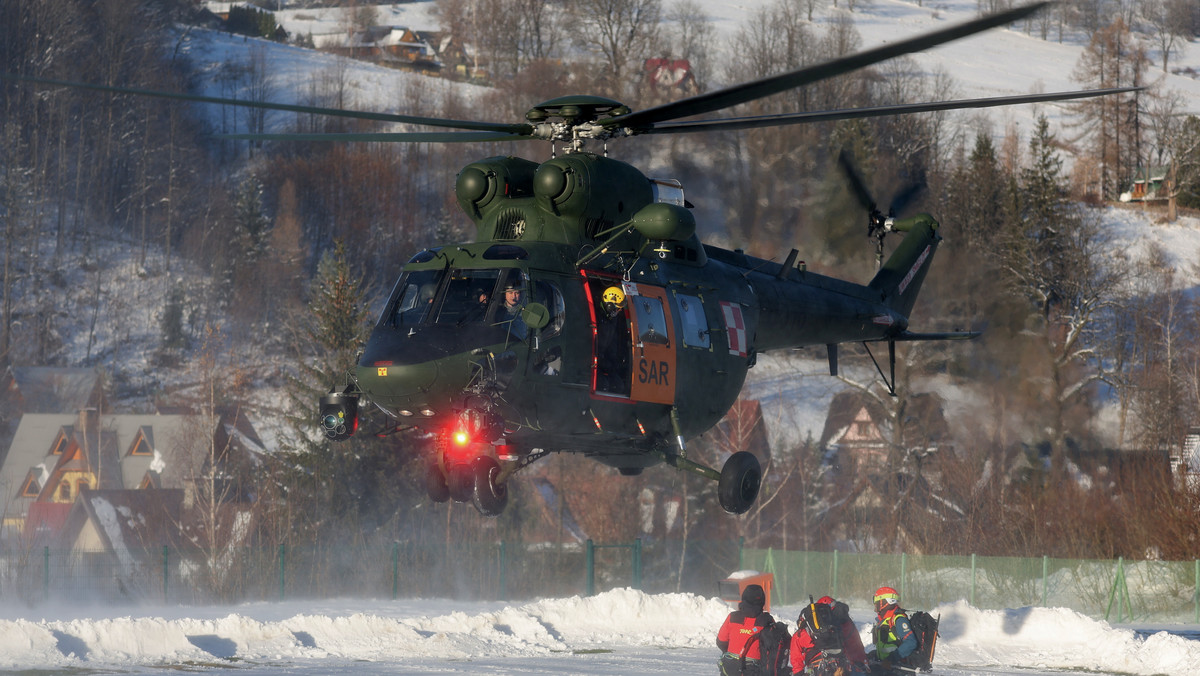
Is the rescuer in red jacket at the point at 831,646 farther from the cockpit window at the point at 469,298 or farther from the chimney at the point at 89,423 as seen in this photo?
the chimney at the point at 89,423

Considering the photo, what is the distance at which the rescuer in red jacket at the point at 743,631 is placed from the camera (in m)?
13.3

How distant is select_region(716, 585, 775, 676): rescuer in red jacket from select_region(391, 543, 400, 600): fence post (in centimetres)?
2298

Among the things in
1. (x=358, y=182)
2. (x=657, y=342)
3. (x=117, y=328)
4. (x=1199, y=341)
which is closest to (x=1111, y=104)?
(x=1199, y=341)

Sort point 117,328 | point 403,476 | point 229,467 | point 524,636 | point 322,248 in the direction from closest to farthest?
1. point 524,636
2. point 403,476
3. point 229,467
4. point 117,328
5. point 322,248

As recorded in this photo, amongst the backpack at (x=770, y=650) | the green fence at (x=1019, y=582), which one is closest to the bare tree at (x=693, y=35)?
the green fence at (x=1019, y=582)

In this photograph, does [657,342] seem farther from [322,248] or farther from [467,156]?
[322,248]

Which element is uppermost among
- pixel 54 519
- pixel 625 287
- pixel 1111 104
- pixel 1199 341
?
pixel 1111 104

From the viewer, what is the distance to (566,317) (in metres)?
13.1

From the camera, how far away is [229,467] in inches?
1865

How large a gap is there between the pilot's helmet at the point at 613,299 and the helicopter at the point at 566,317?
0.01 meters

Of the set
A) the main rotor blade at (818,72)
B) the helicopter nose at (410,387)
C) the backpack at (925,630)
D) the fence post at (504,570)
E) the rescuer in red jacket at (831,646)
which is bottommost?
the fence post at (504,570)

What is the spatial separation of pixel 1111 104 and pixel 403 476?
54015mm

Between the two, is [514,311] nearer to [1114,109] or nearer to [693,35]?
[693,35]

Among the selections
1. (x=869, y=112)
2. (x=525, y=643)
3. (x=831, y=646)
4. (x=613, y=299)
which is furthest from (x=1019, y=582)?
(x=869, y=112)
